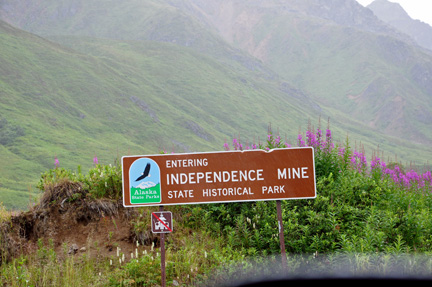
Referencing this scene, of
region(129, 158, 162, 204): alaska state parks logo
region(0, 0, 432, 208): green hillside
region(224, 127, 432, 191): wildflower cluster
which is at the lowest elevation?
region(129, 158, 162, 204): alaska state parks logo

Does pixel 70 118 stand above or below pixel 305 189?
above

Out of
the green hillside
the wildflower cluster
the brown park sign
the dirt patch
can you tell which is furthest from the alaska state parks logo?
the green hillside

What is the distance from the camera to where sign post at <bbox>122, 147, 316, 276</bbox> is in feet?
17.7

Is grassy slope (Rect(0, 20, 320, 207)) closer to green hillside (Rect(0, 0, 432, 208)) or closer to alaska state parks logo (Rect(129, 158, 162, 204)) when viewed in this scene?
green hillside (Rect(0, 0, 432, 208))

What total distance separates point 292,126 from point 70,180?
13783cm

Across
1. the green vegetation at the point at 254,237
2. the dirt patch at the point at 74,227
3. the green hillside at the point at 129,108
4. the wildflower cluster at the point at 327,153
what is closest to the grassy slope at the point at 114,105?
the green hillside at the point at 129,108

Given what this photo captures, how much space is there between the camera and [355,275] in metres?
1.21

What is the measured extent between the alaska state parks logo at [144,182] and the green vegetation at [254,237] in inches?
46.6

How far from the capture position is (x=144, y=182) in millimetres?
5543

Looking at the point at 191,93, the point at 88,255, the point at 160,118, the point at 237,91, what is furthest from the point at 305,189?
the point at 237,91

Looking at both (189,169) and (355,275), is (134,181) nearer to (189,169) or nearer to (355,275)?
(189,169)

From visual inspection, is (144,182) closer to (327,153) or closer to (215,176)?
(215,176)

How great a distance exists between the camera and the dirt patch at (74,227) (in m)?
7.05

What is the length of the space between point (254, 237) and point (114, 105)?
379ft
